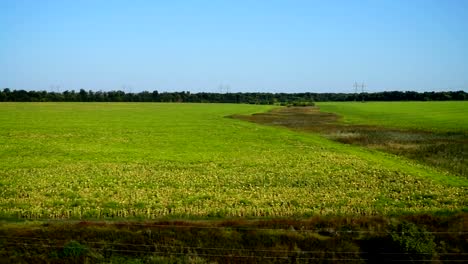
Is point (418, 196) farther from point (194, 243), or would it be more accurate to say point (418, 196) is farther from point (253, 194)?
point (194, 243)

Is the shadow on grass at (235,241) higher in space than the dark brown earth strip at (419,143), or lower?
higher

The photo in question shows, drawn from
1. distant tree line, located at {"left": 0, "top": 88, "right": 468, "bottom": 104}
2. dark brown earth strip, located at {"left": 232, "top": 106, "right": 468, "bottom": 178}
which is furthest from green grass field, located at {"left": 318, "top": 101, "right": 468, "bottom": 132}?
distant tree line, located at {"left": 0, "top": 88, "right": 468, "bottom": 104}

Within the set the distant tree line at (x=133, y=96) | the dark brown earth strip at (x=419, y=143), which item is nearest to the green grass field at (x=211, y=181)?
the dark brown earth strip at (x=419, y=143)

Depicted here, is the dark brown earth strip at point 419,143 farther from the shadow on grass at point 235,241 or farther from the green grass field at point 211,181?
the shadow on grass at point 235,241

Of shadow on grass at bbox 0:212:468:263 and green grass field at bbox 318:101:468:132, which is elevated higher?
shadow on grass at bbox 0:212:468:263

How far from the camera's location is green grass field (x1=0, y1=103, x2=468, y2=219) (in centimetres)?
1855

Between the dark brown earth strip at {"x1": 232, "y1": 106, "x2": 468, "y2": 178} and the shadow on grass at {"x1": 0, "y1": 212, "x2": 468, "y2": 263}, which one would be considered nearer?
the shadow on grass at {"x1": 0, "y1": 212, "x2": 468, "y2": 263}

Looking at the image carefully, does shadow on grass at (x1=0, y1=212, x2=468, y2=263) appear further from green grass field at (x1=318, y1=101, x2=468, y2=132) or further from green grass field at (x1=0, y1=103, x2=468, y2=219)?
green grass field at (x1=318, y1=101, x2=468, y2=132)

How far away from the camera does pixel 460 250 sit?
13164 millimetres

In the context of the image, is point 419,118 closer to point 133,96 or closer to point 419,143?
point 419,143

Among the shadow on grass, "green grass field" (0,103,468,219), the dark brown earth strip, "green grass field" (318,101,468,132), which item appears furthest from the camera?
"green grass field" (318,101,468,132)

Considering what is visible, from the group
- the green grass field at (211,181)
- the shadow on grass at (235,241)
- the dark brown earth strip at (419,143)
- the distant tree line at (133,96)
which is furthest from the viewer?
the distant tree line at (133,96)

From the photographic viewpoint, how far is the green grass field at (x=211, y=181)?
730 inches

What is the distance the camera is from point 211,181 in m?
23.8
